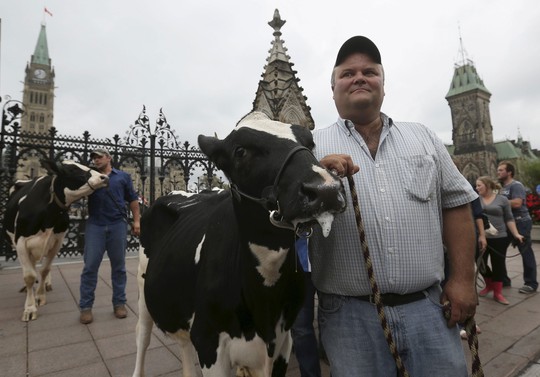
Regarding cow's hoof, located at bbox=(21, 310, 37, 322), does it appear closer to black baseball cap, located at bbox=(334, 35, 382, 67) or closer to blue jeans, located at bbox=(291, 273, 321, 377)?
blue jeans, located at bbox=(291, 273, 321, 377)

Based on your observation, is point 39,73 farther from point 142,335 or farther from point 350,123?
point 350,123

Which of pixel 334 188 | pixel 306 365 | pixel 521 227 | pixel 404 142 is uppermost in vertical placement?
pixel 404 142

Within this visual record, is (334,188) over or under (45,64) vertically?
under

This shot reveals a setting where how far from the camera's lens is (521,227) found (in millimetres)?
6809

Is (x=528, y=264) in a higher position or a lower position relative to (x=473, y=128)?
lower

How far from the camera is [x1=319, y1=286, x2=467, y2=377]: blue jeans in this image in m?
1.64

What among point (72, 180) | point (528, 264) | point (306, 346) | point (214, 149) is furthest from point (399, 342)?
point (528, 264)

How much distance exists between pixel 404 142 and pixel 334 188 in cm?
96

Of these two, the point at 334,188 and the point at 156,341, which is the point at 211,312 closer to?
the point at 334,188

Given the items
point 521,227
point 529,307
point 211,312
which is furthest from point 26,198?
point 521,227

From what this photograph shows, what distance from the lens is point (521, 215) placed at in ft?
22.4

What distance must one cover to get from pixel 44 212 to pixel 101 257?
4.50ft

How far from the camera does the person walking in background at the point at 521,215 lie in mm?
6367

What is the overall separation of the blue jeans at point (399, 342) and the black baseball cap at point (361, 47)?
1438 mm
